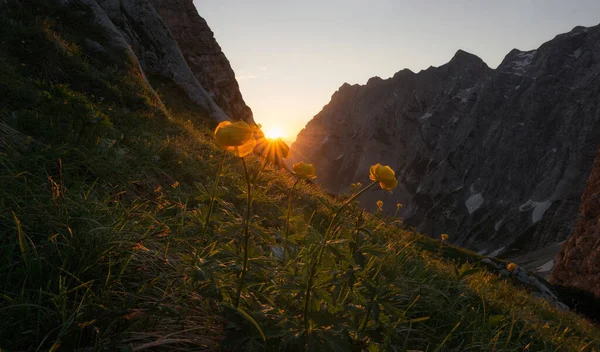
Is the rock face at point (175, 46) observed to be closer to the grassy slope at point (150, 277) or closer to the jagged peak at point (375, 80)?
the grassy slope at point (150, 277)

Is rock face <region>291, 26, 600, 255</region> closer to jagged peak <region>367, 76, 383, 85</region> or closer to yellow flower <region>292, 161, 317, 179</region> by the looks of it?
jagged peak <region>367, 76, 383, 85</region>

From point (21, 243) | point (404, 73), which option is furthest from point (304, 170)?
point (404, 73)

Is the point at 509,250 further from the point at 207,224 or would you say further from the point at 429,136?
the point at 207,224

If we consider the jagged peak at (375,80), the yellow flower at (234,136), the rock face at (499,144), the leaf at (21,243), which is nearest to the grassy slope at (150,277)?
the leaf at (21,243)

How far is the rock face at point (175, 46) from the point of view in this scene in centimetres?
1495

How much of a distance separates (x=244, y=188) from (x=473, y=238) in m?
122

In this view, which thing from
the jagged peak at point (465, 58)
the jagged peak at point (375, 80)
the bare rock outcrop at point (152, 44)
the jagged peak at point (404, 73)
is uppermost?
the jagged peak at point (465, 58)

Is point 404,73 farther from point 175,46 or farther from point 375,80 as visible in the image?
point 175,46

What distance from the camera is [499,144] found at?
121 meters

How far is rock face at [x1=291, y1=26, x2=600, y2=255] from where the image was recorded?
97.4 meters

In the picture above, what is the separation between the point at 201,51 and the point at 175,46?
848cm

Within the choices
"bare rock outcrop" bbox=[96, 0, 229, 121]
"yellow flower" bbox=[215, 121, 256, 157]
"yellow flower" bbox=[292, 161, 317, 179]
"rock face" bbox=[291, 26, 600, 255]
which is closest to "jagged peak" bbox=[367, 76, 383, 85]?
"rock face" bbox=[291, 26, 600, 255]

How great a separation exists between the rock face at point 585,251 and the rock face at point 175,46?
101ft

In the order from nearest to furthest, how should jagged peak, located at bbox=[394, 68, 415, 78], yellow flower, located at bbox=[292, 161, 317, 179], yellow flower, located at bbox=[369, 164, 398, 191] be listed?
yellow flower, located at bbox=[369, 164, 398, 191] < yellow flower, located at bbox=[292, 161, 317, 179] < jagged peak, located at bbox=[394, 68, 415, 78]
